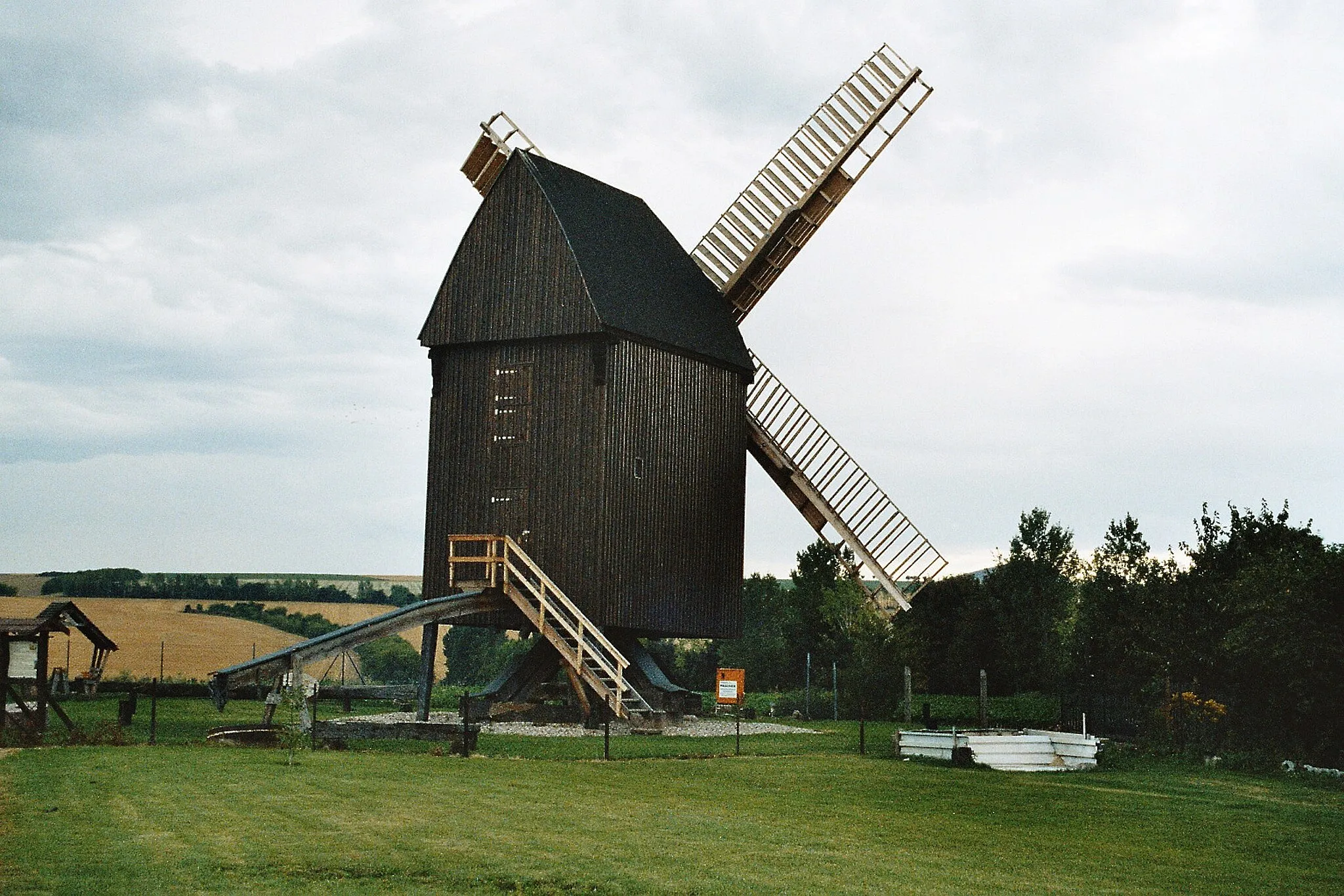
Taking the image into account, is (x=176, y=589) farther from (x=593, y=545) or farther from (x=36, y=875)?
(x=36, y=875)

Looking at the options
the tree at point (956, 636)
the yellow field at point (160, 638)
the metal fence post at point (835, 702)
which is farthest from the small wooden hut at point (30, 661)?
the tree at point (956, 636)

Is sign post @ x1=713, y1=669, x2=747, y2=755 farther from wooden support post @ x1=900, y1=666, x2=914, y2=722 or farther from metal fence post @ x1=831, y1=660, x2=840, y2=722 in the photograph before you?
metal fence post @ x1=831, y1=660, x2=840, y2=722

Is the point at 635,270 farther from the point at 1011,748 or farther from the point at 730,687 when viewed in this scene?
the point at 1011,748

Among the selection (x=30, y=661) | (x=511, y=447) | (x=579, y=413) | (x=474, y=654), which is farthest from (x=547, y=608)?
(x=474, y=654)

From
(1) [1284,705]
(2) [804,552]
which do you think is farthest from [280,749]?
(2) [804,552]

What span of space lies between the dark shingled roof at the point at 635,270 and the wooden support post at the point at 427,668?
7.42 meters

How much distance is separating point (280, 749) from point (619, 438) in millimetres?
10275

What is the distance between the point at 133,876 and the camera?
11.1m

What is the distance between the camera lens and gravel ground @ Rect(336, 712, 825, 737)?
28119mm

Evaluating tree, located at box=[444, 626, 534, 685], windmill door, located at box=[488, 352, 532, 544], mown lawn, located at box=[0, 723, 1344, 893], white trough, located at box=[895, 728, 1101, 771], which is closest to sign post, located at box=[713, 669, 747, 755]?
white trough, located at box=[895, 728, 1101, 771]

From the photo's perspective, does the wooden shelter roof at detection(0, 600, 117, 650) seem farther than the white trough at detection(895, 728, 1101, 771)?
No

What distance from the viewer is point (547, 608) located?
28.8 m

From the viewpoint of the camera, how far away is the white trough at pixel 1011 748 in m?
23.5

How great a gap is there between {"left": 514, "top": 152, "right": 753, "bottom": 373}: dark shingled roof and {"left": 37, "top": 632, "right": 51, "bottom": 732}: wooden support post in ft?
39.4
